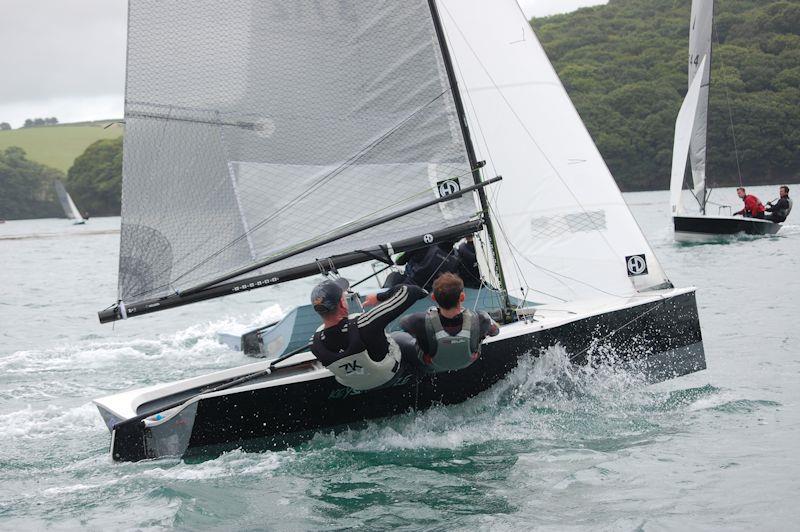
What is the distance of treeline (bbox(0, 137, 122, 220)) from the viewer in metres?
75.5

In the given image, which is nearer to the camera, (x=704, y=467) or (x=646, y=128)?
(x=704, y=467)

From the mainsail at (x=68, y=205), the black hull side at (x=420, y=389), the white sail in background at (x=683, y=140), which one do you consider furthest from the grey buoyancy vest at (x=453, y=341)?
the mainsail at (x=68, y=205)

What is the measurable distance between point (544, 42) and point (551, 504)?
244 feet

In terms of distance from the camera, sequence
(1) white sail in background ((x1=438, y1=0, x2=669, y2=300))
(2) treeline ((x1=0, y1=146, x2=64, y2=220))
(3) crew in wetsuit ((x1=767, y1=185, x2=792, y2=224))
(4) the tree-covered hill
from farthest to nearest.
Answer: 1. (2) treeline ((x1=0, y1=146, x2=64, y2=220))
2. (4) the tree-covered hill
3. (3) crew in wetsuit ((x1=767, y1=185, x2=792, y2=224))
4. (1) white sail in background ((x1=438, y1=0, x2=669, y2=300))

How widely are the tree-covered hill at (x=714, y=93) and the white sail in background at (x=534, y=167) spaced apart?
1924 inches

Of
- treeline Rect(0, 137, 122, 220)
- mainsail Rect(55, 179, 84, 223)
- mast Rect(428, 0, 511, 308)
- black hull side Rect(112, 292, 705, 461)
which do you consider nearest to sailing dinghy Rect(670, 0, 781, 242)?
black hull side Rect(112, 292, 705, 461)

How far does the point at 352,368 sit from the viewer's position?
560 cm

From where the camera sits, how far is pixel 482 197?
662cm

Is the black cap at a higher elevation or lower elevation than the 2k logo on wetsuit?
higher

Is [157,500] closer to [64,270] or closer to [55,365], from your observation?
[55,365]

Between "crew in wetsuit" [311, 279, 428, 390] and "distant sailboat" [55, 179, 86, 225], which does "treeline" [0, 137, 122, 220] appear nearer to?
"distant sailboat" [55, 179, 86, 225]

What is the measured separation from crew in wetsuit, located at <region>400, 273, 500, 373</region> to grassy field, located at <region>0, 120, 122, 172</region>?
8606cm

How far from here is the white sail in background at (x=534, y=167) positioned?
7191 millimetres

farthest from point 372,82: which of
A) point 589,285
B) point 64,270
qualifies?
point 64,270
